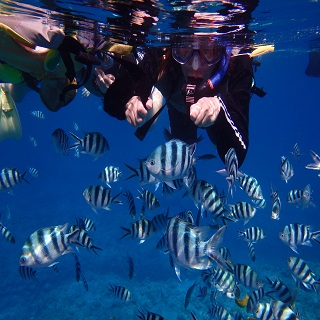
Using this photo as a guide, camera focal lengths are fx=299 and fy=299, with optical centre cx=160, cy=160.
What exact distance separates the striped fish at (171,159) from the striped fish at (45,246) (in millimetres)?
2157

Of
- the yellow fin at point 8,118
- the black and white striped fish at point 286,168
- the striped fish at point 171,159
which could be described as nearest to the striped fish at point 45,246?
the yellow fin at point 8,118

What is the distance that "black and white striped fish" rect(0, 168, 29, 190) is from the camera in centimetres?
684

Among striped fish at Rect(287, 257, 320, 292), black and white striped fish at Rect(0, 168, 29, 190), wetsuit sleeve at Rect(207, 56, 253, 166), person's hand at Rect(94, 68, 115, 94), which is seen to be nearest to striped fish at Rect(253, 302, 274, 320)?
striped fish at Rect(287, 257, 320, 292)

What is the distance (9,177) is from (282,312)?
6.17 meters

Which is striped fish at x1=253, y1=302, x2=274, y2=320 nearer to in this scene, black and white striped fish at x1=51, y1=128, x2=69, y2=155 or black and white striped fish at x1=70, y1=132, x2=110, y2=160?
black and white striped fish at x1=70, y1=132, x2=110, y2=160

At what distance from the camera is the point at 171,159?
350 centimetres

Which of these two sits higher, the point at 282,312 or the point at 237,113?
the point at 237,113

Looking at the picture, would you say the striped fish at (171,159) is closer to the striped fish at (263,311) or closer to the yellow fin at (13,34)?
the yellow fin at (13,34)

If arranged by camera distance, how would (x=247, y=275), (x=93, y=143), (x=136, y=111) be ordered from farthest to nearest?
(x=93, y=143) → (x=247, y=275) → (x=136, y=111)

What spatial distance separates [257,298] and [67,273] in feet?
50.6

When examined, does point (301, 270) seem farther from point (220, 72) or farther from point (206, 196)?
point (220, 72)

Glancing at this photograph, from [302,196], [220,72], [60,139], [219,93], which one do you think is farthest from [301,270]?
[60,139]

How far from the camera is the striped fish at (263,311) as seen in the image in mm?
5293

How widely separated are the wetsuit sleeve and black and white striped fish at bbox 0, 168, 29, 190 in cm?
511
